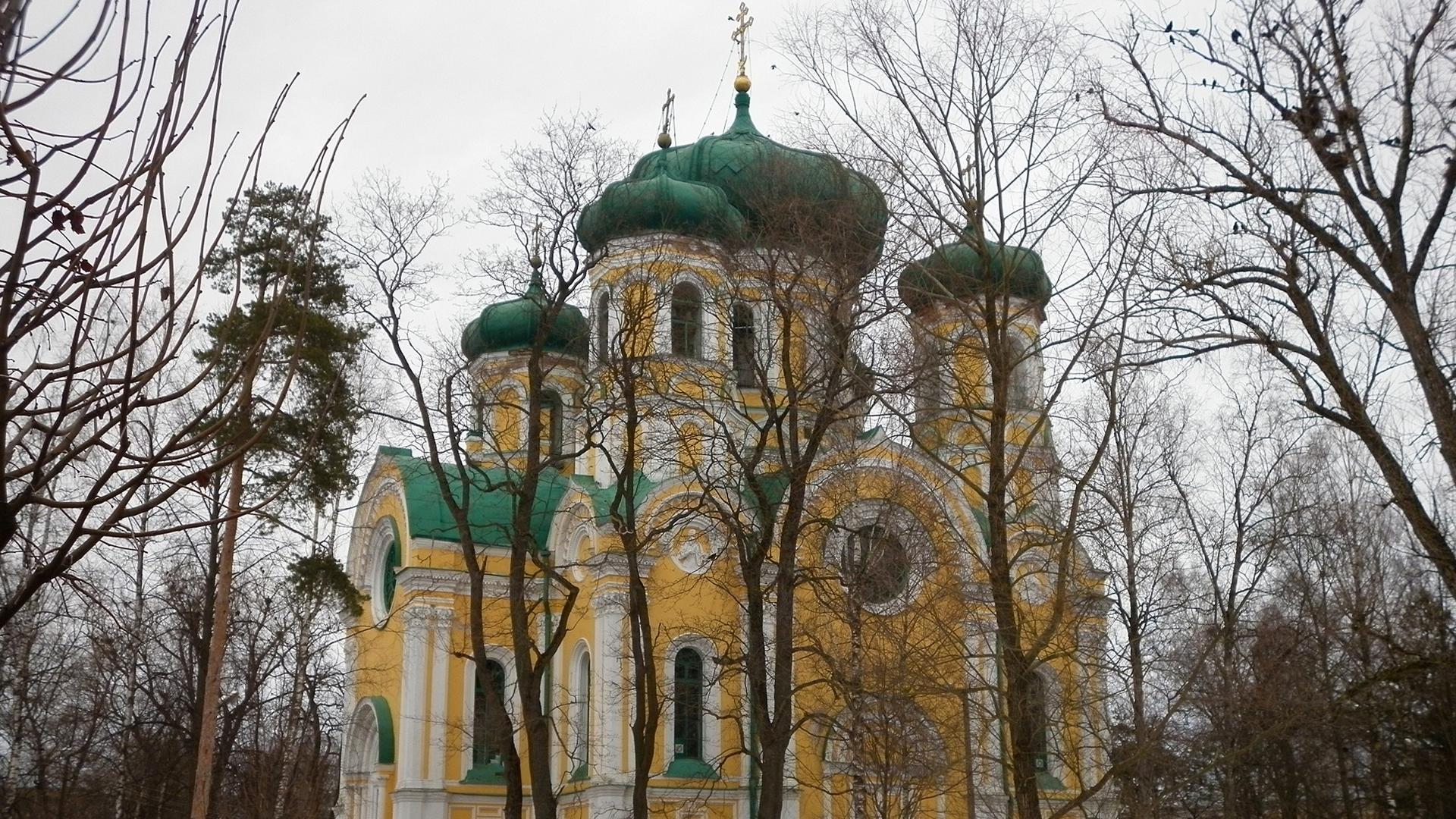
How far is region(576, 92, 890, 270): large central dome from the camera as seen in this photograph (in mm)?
13945

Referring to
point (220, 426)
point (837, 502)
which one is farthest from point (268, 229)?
point (220, 426)

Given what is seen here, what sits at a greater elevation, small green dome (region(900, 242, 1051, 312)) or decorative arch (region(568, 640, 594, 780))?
small green dome (region(900, 242, 1051, 312))

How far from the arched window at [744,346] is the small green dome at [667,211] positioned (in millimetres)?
1528

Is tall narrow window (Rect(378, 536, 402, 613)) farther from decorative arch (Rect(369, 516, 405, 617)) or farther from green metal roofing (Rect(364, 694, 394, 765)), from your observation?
green metal roofing (Rect(364, 694, 394, 765))

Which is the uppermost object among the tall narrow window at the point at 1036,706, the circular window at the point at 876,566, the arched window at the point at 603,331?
the arched window at the point at 603,331

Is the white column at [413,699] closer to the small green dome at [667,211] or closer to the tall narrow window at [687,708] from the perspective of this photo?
the tall narrow window at [687,708]

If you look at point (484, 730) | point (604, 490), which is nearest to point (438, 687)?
point (484, 730)

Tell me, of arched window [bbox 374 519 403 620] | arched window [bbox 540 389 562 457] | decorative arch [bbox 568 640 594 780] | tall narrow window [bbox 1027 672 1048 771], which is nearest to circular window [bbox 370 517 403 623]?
arched window [bbox 374 519 403 620]

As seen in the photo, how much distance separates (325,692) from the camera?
32.2m

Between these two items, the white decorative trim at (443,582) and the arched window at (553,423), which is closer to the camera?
the arched window at (553,423)

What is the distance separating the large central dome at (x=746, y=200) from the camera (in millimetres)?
13945

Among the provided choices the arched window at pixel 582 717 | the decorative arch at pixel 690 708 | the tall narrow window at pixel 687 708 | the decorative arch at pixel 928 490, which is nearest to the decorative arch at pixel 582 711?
the arched window at pixel 582 717

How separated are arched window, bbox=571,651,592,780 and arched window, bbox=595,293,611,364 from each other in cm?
508

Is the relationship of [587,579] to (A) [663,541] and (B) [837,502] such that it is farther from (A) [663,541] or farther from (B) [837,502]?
(B) [837,502]
